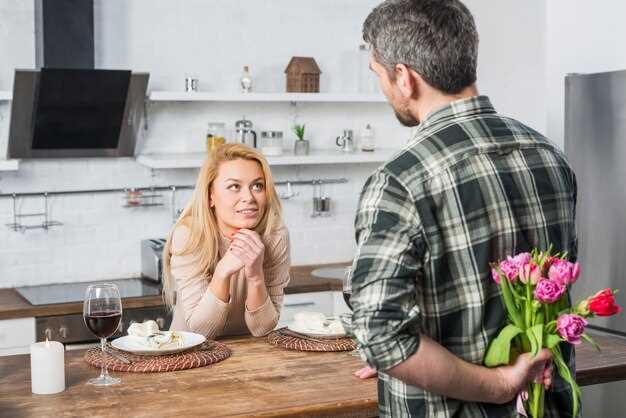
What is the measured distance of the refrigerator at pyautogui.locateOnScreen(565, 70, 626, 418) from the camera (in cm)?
424

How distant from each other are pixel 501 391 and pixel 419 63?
2.13ft

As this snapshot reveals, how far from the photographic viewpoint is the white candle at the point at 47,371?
2.30m

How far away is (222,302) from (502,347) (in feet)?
4.57

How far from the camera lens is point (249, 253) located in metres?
3.04

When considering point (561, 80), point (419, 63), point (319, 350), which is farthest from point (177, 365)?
point (561, 80)

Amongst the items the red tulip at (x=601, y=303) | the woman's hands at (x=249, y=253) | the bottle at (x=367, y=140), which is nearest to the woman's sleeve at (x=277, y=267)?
the woman's hands at (x=249, y=253)

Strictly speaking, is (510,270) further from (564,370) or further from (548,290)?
(564,370)

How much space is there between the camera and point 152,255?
15.6 ft

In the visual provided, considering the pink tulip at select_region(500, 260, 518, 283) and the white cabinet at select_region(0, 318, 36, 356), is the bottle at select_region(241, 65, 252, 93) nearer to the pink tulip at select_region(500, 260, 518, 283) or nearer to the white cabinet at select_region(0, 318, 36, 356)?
the white cabinet at select_region(0, 318, 36, 356)

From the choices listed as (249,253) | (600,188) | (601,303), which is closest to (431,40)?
(601,303)

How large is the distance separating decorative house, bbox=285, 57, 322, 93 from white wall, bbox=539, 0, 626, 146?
1254mm

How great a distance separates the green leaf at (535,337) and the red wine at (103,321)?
1.10 m

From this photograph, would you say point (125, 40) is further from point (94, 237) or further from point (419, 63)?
point (419, 63)

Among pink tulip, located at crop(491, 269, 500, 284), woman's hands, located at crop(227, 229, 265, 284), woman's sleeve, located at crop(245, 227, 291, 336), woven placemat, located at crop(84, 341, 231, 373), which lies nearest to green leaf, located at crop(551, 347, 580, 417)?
pink tulip, located at crop(491, 269, 500, 284)
